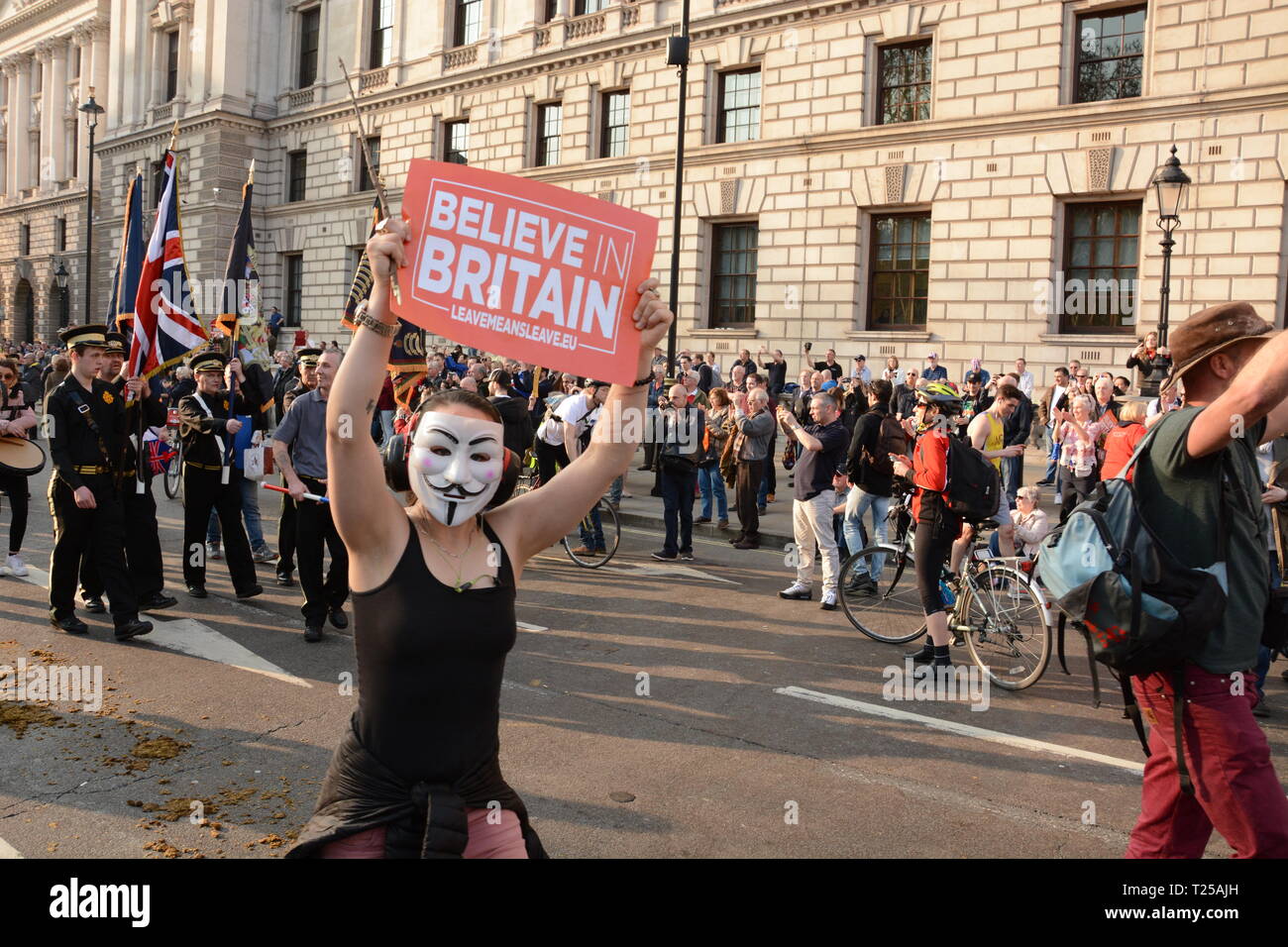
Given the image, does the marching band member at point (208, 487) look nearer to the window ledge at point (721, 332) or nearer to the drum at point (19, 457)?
the drum at point (19, 457)

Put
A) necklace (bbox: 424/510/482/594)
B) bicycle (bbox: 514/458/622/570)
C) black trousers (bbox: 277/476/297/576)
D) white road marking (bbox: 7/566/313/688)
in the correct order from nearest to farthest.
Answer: necklace (bbox: 424/510/482/594) → white road marking (bbox: 7/566/313/688) → black trousers (bbox: 277/476/297/576) → bicycle (bbox: 514/458/622/570)

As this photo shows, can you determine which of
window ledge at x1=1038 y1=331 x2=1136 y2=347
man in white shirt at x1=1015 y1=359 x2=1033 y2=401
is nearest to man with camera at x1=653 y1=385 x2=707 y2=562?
man in white shirt at x1=1015 y1=359 x2=1033 y2=401

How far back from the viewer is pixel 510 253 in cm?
268

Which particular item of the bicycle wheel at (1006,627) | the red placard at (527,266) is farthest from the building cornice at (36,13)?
the red placard at (527,266)

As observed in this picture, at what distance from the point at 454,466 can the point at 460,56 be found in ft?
110

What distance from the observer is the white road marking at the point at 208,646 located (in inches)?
270

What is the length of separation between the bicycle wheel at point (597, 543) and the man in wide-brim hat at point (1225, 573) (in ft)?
26.5

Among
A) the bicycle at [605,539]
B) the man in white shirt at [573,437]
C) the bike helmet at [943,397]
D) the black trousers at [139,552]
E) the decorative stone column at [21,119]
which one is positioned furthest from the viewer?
the decorative stone column at [21,119]

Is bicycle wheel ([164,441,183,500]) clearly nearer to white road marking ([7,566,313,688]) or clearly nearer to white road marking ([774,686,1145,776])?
white road marking ([7,566,313,688])

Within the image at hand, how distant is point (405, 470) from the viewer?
289cm

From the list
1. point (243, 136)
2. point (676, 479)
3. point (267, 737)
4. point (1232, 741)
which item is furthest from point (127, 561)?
point (243, 136)

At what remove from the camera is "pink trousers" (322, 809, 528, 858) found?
239 cm

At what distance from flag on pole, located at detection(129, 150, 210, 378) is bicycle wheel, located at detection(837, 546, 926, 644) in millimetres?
6060

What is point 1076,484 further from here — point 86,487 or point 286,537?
point 86,487
